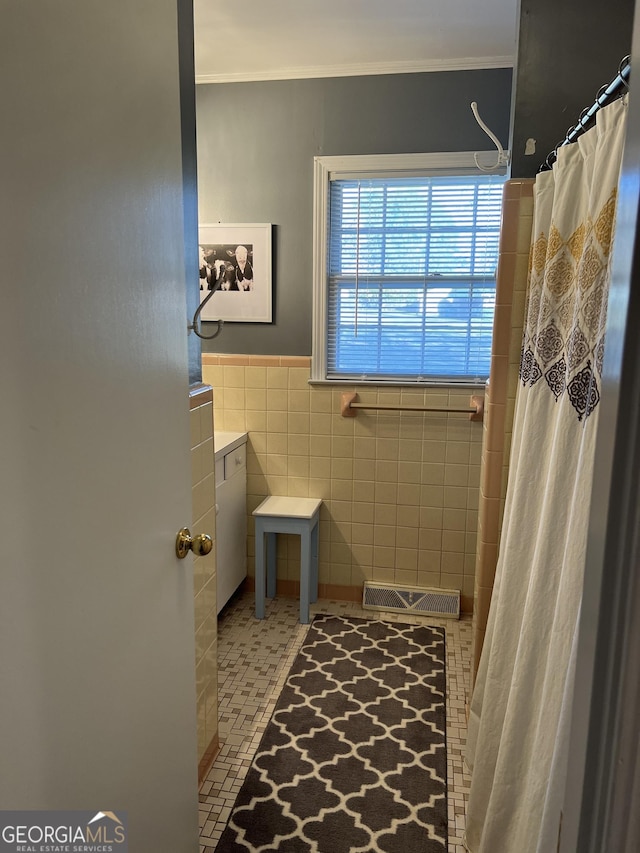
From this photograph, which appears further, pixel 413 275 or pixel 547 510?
pixel 413 275

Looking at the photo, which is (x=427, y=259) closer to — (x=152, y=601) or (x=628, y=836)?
(x=152, y=601)

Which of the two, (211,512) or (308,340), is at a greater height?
(308,340)

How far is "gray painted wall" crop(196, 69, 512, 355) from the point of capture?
107 inches

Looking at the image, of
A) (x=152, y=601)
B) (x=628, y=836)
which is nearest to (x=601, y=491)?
(x=628, y=836)

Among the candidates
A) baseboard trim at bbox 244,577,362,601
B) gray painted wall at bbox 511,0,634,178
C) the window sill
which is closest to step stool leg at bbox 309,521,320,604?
baseboard trim at bbox 244,577,362,601

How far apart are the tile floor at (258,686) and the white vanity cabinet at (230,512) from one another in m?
0.21

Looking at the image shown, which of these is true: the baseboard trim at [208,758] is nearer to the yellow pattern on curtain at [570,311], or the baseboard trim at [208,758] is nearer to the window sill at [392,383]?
the yellow pattern on curtain at [570,311]

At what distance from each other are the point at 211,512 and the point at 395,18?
200 cm

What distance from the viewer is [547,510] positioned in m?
1.39

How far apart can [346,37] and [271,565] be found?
8.20ft

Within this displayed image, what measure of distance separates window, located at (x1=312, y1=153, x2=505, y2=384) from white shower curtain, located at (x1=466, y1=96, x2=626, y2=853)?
3.85 ft

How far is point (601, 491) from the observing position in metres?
0.54

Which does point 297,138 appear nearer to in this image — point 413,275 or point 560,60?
point 413,275

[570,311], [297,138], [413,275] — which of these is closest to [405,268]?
[413,275]
